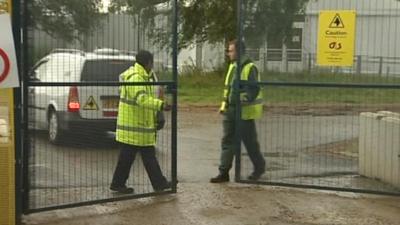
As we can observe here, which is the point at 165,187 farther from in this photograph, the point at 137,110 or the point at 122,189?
the point at 137,110

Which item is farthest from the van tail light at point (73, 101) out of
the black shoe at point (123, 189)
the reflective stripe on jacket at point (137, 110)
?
the black shoe at point (123, 189)

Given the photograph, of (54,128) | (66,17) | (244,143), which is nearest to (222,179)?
(244,143)

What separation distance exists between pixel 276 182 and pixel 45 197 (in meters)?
2.91

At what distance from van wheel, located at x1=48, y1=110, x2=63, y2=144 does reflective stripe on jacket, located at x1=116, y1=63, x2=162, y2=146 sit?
0.74 m

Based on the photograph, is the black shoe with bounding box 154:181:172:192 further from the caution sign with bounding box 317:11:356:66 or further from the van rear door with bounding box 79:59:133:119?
the caution sign with bounding box 317:11:356:66

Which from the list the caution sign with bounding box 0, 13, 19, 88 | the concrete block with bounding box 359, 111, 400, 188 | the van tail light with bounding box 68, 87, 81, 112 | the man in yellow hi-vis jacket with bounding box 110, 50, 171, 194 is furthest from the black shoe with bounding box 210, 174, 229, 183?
the caution sign with bounding box 0, 13, 19, 88

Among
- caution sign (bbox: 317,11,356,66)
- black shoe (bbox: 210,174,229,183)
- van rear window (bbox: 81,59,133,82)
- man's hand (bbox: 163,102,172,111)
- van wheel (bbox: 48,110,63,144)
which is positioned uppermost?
caution sign (bbox: 317,11,356,66)

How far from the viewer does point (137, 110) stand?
8305 millimetres

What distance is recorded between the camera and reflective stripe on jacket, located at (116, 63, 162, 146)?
26.9 feet

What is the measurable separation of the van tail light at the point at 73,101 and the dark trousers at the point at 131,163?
76cm

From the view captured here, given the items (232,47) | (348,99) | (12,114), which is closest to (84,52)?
(12,114)

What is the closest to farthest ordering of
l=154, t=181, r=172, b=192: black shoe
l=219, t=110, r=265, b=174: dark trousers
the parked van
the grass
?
the parked van → l=154, t=181, r=172, b=192: black shoe → the grass → l=219, t=110, r=265, b=174: dark trousers

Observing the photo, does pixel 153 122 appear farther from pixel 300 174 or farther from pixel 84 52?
pixel 300 174

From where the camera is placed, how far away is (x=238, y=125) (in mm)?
9203
